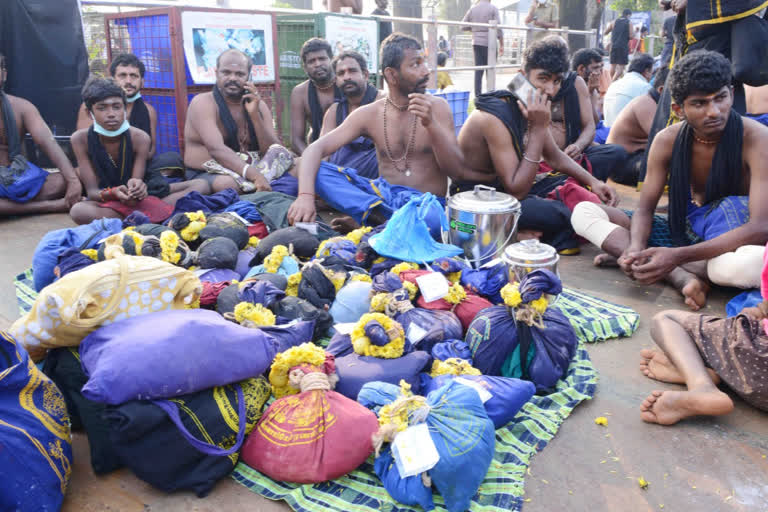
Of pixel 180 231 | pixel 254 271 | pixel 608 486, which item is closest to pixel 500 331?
pixel 608 486

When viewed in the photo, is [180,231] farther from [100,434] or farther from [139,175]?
[100,434]

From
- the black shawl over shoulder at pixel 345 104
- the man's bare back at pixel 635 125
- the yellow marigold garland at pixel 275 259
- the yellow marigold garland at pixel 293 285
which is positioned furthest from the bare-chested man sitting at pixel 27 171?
the man's bare back at pixel 635 125

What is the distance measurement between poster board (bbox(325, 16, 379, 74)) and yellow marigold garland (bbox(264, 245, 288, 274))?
14.8 ft

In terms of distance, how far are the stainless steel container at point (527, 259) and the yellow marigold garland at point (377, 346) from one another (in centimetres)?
91

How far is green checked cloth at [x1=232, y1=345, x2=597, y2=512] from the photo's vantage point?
2021mm

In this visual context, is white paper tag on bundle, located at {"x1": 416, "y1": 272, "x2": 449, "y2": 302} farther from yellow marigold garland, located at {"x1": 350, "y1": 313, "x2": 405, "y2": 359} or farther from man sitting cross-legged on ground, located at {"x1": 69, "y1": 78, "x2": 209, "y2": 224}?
man sitting cross-legged on ground, located at {"x1": 69, "y1": 78, "x2": 209, "y2": 224}

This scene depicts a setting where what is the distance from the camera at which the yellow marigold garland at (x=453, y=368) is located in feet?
8.25

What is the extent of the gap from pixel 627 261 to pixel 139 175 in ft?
13.1

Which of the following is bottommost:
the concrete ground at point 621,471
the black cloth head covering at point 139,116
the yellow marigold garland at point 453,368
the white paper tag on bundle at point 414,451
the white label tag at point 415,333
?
the concrete ground at point 621,471

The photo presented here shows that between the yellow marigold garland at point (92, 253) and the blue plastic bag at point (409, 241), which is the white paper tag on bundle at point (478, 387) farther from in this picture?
the yellow marigold garland at point (92, 253)

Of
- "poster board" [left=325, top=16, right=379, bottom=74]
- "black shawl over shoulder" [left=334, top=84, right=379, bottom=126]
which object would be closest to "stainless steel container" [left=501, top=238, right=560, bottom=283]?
"black shawl over shoulder" [left=334, top=84, right=379, bottom=126]

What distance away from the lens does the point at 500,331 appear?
2.64 metres

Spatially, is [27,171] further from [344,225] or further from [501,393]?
[501,393]

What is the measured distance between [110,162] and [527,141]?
3508mm
